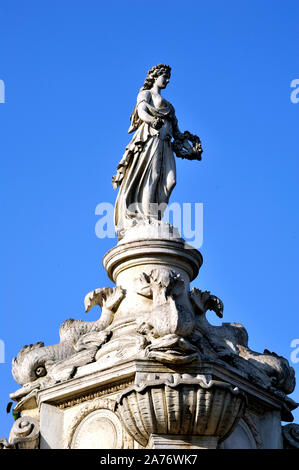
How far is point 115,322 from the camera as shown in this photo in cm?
1358

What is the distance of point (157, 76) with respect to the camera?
610 inches

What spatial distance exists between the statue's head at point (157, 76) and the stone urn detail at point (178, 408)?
533cm

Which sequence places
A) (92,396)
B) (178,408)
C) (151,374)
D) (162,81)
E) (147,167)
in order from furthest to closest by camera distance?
(162,81), (147,167), (92,396), (151,374), (178,408)

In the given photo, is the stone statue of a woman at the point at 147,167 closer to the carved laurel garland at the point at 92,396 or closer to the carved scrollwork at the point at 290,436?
the carved laurel garland at the point at 92,396

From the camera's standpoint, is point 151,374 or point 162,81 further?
point 162,81

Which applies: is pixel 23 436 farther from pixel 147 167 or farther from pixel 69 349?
pixel 147 167

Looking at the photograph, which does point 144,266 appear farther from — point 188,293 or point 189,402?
point 189,402

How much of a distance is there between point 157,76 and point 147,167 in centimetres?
159

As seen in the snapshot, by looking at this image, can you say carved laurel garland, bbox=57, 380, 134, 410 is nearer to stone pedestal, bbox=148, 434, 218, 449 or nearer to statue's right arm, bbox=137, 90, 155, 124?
stone pedestal, bbox=148, 434, 218, 449

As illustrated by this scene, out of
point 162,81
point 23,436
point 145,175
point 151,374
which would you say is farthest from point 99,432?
point 162,81

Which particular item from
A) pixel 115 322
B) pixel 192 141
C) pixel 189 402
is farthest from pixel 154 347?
pixel 192 141

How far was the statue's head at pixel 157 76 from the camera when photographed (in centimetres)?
1548
